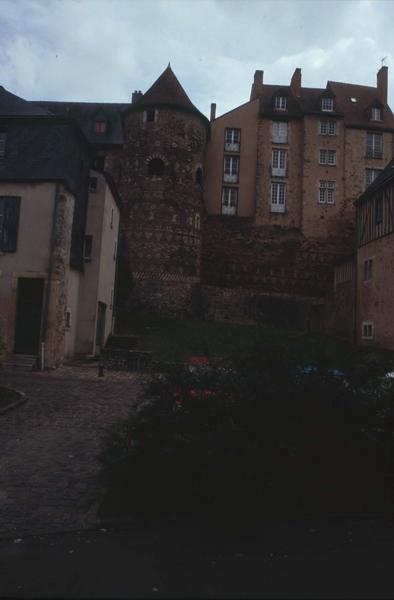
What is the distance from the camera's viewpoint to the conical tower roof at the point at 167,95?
30375 millimetres

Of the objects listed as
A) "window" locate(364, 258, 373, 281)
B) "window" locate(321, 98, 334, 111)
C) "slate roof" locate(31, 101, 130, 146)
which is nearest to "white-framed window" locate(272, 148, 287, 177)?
"window" locate(321, 98, 334, 111)

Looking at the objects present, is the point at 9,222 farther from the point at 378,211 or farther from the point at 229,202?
Answer: the point at 229,202

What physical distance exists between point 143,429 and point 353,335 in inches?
882

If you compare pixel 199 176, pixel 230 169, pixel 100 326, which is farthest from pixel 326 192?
pixel 100 326

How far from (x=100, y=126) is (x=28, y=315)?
64.9 ft

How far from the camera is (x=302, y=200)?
3553 cm

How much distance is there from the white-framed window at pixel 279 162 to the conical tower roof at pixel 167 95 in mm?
6387

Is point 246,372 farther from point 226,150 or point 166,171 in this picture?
point 226,150

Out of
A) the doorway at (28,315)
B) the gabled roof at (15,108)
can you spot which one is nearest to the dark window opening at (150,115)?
the gabled roof at (15,108)

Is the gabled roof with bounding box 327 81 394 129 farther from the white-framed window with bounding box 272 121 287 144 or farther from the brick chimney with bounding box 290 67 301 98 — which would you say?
the white-framed window with bounding box 272 121 287 144

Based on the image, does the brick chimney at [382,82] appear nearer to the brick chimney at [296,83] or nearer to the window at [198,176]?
the brick chimney at [296,83]

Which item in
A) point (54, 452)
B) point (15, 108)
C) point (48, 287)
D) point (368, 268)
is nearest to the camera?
point (54, 452)

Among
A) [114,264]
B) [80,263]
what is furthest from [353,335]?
[80,263]

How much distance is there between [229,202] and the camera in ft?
117
